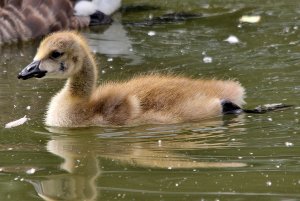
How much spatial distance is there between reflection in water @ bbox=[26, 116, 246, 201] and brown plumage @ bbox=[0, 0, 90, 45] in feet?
11.7

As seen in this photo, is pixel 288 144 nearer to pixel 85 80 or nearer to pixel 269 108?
pixel 269 108

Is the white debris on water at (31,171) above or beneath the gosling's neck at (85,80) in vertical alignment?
beneath

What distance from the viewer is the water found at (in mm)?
4938

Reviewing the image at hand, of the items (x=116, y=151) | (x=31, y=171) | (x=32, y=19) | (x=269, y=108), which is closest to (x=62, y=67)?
(x=116, y=151)

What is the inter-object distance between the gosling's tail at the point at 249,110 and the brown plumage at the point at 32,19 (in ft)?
12.2

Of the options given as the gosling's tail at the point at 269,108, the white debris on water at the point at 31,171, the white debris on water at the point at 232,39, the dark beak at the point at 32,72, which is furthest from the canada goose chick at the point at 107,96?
the white debris on water at the point at 232,39

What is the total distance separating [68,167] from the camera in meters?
5.42

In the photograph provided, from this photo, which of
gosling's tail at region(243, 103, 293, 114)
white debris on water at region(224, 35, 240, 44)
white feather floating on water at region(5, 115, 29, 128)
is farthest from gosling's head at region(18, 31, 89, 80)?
white debris on water at region(224, 35, 240, 44)

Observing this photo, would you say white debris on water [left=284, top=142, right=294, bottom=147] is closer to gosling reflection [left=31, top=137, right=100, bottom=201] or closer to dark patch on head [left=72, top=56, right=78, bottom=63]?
gosling reflection [left=31, top=137, right=100, bottom=201]

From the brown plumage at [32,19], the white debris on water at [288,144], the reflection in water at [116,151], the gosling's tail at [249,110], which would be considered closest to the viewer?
the reflection in water at [116,151]

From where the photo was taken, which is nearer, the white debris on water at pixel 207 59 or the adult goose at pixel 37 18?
the white debris on water at pixel 207 59

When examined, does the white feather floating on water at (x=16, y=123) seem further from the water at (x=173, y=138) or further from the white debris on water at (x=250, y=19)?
the white debris on water at (x=250, y=19)

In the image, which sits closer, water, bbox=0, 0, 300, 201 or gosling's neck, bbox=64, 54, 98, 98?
water, bbox=0, 0, 300, 201

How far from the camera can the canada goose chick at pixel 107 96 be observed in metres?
6.26
